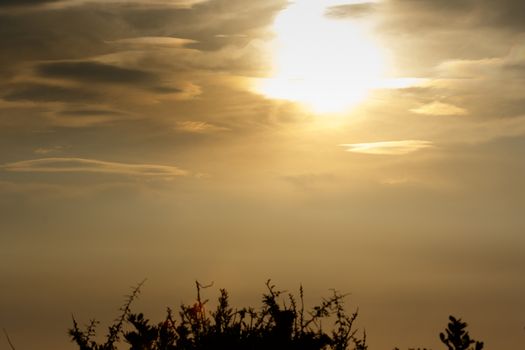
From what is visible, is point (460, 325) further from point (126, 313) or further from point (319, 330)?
point (126, 313)

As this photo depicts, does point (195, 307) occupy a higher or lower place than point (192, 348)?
higher

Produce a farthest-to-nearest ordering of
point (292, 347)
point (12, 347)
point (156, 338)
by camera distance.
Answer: point (156, 338) < point (292, 347) < point (12, 347)

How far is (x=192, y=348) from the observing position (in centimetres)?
616

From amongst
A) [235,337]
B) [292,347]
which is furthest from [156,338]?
[292,347]

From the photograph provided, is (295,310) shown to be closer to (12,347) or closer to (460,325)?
(460,325)

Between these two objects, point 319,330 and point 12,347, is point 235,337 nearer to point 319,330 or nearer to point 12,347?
point 319,330

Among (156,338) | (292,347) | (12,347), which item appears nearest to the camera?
(12,347)

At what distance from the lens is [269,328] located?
20.6ft

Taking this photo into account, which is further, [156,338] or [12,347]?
[156,338]

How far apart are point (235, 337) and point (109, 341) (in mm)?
1215

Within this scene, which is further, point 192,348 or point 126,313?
point 126,313

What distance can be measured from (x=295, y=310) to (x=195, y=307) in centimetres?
94

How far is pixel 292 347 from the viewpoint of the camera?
6.12 meters

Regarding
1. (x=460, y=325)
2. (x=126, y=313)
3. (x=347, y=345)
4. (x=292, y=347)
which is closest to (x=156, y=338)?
(x=126, y=313)
